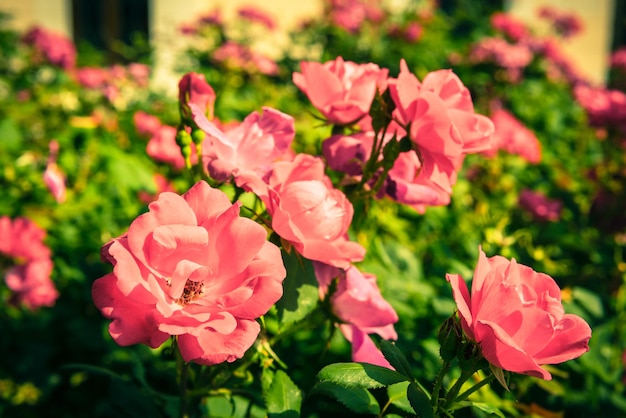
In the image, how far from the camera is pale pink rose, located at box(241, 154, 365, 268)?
604mm

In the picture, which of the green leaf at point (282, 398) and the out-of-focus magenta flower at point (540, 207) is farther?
the out-of-focus magenta flower at point (540, 207)

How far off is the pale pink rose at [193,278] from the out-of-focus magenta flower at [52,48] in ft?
8.21

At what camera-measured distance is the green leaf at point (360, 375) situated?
0.57 m

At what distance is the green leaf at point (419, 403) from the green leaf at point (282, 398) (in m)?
0.14

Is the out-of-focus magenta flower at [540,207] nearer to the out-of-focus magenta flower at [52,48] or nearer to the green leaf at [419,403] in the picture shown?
the green leaf at [419,403]

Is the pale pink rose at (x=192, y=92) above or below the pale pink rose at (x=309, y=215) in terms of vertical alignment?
above

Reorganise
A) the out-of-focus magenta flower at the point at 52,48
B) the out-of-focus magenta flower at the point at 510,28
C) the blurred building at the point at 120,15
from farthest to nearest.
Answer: the blurred building at the point at 120,15 < the out-of-focus magenta flower at the point at 510,28 < the out-of-focus magenta flower at the point at 52,48

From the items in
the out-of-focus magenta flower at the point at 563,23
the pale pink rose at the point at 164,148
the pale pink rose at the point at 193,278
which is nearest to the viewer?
the pale pink rose at the point at 193,278

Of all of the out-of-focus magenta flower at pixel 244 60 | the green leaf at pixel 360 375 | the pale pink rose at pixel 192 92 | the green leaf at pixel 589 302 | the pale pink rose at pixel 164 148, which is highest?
the pale pink rose at pixel 192 92

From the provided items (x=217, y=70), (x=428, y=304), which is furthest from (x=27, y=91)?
(x=428, y=304)

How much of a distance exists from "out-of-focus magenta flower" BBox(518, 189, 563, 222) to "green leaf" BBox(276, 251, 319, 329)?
4.31ft

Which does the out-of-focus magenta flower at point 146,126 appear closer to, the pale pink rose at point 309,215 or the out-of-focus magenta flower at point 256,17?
the pale pink rose at point 309,215

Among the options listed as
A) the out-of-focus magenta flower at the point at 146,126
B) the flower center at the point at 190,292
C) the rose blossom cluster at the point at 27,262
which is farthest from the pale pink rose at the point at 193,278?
the out-of-focus magenta flower at the point at 146,126

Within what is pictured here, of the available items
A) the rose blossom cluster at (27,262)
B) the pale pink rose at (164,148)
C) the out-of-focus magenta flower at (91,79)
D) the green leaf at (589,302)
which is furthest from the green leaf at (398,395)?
the out-of-focus magenta flower at (91,79)
